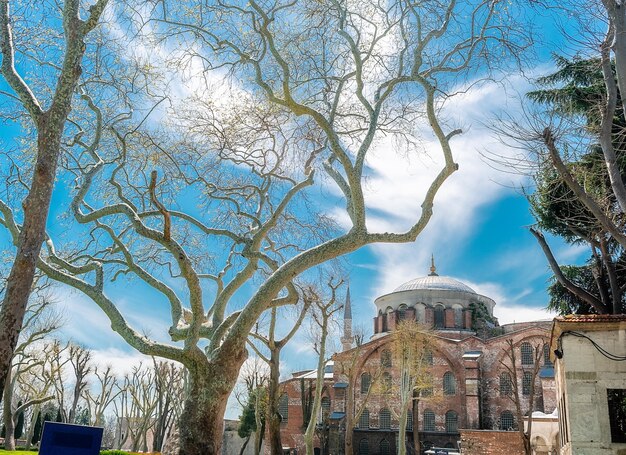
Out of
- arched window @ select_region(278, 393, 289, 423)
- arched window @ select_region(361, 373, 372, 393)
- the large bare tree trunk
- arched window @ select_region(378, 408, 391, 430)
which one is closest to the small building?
the large bare tree trunk

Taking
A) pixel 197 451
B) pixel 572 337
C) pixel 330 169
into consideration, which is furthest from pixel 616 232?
pixel 197 451

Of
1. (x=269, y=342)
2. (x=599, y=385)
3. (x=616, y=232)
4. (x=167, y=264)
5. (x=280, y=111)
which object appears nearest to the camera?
(x=616, y=232)

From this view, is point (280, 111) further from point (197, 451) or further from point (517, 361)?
point (517, 361)

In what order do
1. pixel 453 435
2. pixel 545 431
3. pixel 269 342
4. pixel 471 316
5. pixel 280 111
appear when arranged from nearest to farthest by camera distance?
pixel 280 111
pixel 269 342
pixel 545 431
pixel 453 435
pixel 471 316

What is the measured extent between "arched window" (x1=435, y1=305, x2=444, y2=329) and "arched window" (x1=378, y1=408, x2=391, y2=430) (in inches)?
369

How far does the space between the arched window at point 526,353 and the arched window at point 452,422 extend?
6.36 meters

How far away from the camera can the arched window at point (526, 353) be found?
43094 mm

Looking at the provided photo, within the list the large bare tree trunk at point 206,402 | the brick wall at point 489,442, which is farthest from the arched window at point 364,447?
the large bare tree trunk at point 206,402

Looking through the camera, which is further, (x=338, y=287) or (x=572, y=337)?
(x=338, y=287)

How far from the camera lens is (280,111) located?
40.9ft

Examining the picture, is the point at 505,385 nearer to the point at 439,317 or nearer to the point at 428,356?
the point at 428,356

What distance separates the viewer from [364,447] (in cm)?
4491

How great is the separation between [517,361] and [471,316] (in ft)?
28.7

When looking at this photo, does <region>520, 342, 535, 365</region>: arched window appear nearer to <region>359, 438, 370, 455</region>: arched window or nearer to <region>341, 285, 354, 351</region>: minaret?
<region>359, 438, 370, 455</region>: arched window
